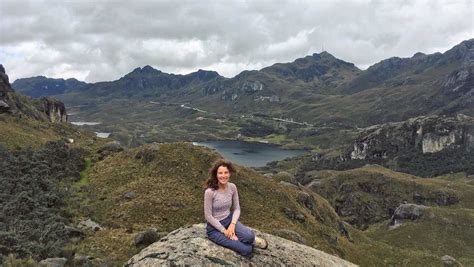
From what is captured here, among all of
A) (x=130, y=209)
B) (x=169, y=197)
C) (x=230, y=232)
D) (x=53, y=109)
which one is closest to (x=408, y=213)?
(x=169, y=197)

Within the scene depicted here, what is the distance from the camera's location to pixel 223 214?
1455cm

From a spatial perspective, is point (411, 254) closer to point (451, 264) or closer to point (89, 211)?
point (451, 264)

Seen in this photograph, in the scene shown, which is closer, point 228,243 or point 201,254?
point 201,254

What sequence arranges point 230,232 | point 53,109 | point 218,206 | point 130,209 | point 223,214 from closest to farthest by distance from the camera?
point 230,232 → point 218,206 → point 223,214 → point 130,209 → point 53,109

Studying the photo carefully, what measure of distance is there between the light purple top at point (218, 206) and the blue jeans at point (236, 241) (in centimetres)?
24

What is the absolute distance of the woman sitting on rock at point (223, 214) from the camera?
14297 millimetres

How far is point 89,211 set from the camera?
3600 cm

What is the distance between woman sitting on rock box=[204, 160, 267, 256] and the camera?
14297 mm

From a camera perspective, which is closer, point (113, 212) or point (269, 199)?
point (113, 212)

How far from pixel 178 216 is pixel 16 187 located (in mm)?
14356

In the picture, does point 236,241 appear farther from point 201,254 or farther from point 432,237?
point 432,237

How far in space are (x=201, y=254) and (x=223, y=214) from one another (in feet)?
5.00

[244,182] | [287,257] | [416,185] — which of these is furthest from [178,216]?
[416,185]

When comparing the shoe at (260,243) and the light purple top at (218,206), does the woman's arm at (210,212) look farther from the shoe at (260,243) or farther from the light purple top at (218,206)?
the shoe at (260,243)
